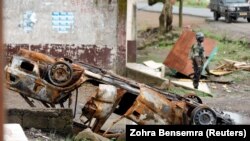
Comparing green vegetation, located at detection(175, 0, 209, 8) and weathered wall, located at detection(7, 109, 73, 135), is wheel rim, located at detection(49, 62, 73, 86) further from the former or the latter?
green vegetation, located at detection(175, 0, 209, 8)

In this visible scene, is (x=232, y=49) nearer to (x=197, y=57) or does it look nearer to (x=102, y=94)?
(x=197, y=57)

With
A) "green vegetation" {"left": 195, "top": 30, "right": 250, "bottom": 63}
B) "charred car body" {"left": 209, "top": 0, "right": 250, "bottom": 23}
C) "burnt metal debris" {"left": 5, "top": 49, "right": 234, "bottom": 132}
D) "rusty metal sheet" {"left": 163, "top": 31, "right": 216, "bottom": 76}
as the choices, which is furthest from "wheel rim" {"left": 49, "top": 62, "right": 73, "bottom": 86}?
"charred car body" {"left": 209, "top": 0, "right": 250, "bottom": 23}

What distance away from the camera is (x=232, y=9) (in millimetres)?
34844

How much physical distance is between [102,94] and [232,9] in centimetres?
2735

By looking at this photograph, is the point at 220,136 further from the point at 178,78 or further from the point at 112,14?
the point at 178,78

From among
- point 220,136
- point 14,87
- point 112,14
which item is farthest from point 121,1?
point 220,136

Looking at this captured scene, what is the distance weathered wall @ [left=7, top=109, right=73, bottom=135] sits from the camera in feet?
27.4

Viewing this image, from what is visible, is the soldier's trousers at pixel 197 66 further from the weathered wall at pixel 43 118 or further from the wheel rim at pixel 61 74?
the weathered wall at pixel 43 118

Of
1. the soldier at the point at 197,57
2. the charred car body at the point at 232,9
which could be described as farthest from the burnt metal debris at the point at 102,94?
the charred car body at the point at 232,9

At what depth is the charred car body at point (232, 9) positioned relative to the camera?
114 ft

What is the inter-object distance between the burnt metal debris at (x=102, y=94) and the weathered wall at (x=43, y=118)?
66 cm

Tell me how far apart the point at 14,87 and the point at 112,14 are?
769 centimetres

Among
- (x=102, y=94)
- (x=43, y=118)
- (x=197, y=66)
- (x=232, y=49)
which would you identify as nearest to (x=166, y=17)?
(x=232, y=49)

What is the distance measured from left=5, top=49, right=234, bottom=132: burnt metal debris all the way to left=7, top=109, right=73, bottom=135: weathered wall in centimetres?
66
